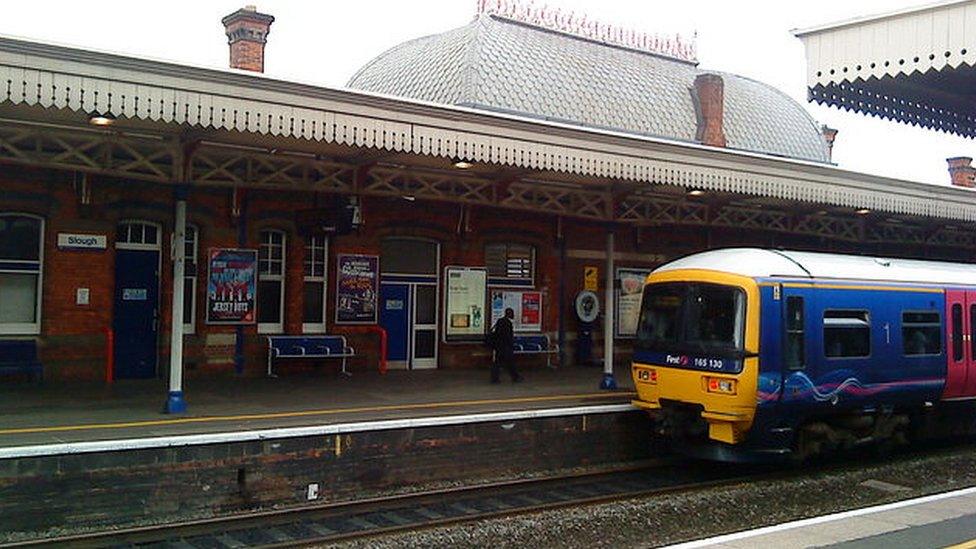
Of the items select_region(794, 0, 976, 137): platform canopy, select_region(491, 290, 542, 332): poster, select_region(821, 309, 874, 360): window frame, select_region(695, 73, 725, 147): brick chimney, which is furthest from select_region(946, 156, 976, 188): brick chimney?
select_region(794, 0, 976, 137): platform canopy

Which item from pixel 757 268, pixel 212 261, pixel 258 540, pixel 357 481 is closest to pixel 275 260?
pixel 212 261

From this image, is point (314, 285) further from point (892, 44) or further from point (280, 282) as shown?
point (892, 44)

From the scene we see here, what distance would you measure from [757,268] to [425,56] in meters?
15.6

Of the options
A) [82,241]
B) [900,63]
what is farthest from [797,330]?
[82,241]

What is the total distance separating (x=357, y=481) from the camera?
411 inches

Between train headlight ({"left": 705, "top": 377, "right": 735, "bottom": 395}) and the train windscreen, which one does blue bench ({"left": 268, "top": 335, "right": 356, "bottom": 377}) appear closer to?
the train windscreen

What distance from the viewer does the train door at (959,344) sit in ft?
43.0

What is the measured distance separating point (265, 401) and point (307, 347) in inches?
118

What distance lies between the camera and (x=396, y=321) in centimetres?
1652

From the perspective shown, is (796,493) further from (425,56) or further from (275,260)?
(425,56)

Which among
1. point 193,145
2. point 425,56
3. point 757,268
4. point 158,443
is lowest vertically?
point 158,443

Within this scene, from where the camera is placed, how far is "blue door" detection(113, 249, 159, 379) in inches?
543

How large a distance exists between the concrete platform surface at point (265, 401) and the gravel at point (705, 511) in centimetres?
254

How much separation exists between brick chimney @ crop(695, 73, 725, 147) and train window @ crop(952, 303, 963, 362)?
13255 millimetres
